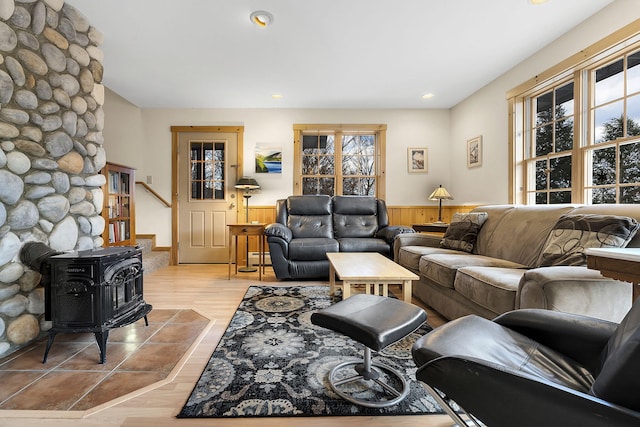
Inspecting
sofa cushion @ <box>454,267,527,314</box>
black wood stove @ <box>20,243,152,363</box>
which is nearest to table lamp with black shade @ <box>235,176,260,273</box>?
black wood stove @ <box>20,243,152,363</box>

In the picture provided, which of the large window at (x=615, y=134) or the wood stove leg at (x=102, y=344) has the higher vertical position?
the large window at (x=615, y=134)

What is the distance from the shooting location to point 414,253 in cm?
276

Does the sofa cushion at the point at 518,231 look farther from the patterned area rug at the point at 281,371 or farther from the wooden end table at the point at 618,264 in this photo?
the patterned area rug at the point at 281,371

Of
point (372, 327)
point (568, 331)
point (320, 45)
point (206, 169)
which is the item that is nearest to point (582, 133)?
point (568, 331)

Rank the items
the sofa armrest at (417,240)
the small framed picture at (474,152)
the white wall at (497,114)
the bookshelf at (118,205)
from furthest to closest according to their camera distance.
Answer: the small framed picture at (474,152) → the bookshelf at (118,205) → the sofa armrest at (417,240) → the white wall at (497,114)

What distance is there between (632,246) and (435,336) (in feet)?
5.04

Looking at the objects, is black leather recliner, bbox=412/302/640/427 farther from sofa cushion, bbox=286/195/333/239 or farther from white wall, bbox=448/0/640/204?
sofa cushion, bbox=286/195/333/239

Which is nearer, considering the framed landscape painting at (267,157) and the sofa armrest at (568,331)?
the sofa armrest at (568,331)

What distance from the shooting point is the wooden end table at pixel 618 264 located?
1104 millimetres

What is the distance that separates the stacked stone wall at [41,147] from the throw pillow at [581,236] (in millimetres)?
3354

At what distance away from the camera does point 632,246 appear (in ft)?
5.35

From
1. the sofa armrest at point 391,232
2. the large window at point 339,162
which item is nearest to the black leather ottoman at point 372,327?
the sofa armrest at point 391,232

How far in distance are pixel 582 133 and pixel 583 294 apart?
6.20ft

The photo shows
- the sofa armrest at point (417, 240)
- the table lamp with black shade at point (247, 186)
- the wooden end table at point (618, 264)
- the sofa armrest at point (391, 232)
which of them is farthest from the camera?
the table lamp with black shade at point (247, 186)
